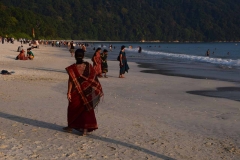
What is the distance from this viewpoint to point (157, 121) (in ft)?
27.3

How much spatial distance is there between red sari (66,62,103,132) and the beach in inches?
12.4

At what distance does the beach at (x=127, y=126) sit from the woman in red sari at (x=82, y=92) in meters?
0.32

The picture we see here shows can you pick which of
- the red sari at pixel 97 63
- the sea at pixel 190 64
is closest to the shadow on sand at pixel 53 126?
the red sari at pixel 97 63

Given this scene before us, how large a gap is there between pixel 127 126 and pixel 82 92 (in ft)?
5.00

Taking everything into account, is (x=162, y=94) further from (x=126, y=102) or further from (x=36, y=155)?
(x=36, y=155)

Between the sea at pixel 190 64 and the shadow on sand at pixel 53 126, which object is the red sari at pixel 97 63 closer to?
the sea at pixel 190 64

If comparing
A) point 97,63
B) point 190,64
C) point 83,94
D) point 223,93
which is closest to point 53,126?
point 83,94

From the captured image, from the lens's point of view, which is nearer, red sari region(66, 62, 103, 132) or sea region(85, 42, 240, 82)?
red sari region(66, 62, 103, 132)

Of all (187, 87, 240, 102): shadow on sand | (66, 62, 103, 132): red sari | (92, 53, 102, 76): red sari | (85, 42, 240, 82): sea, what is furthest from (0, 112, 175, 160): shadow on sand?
(85, 42, 240, 82): sea

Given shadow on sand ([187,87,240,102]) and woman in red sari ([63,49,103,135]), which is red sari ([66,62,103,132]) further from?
shadow on sand ([187,87,240,102])

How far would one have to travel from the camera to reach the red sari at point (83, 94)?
664cm

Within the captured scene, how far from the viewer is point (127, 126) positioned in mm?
7734

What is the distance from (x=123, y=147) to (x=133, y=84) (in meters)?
8.84

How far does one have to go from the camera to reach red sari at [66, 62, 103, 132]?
6.64m
